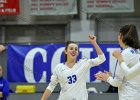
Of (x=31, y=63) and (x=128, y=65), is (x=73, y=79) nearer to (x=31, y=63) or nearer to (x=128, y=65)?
(x=128, y=65)

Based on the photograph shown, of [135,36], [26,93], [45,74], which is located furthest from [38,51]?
[135,36]

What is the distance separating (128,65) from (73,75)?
38.8 inches

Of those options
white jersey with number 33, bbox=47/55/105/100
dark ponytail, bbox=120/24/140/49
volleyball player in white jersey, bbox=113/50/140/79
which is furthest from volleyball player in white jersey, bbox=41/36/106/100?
volleyball player in white jersey, bbox=113/50/140/79

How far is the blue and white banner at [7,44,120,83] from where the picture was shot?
27.2 ft

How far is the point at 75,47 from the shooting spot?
3.92 m

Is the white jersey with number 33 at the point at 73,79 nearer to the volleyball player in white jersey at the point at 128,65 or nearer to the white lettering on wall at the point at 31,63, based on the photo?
the volleyball player in white jersey at the point at 128,65

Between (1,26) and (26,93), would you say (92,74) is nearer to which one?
(26,93)

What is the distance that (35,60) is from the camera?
8344 millimetres

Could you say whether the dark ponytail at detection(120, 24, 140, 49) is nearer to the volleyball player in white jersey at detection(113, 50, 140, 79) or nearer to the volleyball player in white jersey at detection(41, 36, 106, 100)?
the volleyball player in white jersey at detection(113, 50, 140, 79)

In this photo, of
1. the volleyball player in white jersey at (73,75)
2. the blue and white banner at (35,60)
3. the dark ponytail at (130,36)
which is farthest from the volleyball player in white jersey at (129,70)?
the blue and white banner at (35,60)

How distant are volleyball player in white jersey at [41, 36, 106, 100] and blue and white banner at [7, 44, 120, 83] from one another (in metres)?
4.28

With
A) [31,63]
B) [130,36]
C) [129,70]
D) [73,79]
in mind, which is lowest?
[31,63]

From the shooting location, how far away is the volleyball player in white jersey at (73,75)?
3.74m

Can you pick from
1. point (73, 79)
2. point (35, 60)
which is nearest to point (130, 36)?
point (73, 79)
